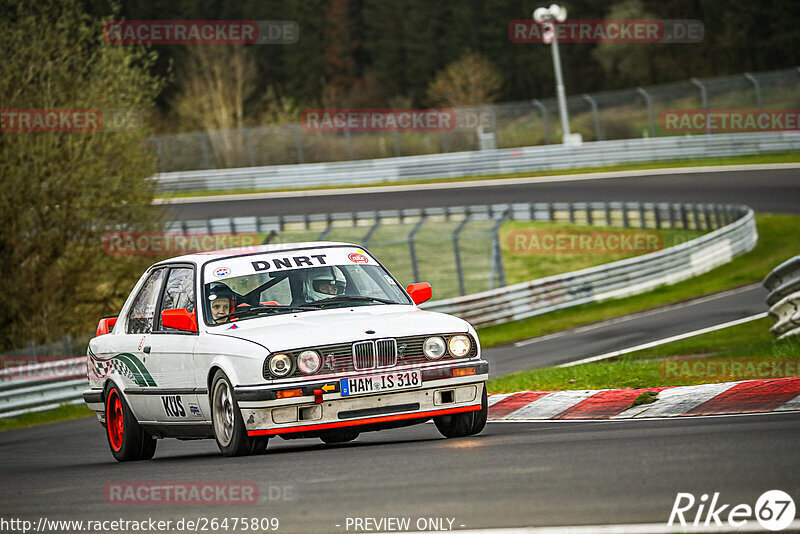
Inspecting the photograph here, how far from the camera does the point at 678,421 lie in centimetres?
834

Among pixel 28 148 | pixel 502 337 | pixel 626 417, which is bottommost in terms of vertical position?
pixel 502 337

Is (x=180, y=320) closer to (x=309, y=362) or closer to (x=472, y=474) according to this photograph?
(x=309, y=362)

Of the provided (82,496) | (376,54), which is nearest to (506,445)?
(82,496)

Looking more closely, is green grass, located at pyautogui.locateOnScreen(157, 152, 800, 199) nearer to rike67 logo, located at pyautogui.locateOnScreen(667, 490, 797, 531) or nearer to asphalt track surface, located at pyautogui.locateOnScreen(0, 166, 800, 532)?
asphalt track surface, located at pyautogui.locateOnScreen(0, 166, 800, 532)

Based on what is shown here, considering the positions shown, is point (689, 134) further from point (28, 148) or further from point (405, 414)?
point (405, 414)

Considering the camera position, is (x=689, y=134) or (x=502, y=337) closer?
(x=502, y=337)

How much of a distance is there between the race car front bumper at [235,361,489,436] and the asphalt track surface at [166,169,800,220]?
26972 millimetres

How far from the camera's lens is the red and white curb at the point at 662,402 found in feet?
28.3

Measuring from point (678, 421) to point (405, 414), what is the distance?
1.87 meters

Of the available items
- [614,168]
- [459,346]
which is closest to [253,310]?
[459,346]

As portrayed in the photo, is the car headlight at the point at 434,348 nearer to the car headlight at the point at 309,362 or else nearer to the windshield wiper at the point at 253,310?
the car headlight at the point at 309,362

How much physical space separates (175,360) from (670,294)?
2009cm

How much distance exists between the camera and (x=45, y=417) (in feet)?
67.1

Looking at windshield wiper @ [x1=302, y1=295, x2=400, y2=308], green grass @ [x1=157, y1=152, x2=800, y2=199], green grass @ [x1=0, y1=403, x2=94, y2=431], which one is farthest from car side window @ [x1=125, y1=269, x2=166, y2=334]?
green grass @ [x1=157, y1=152, x2=800, y2=199]
